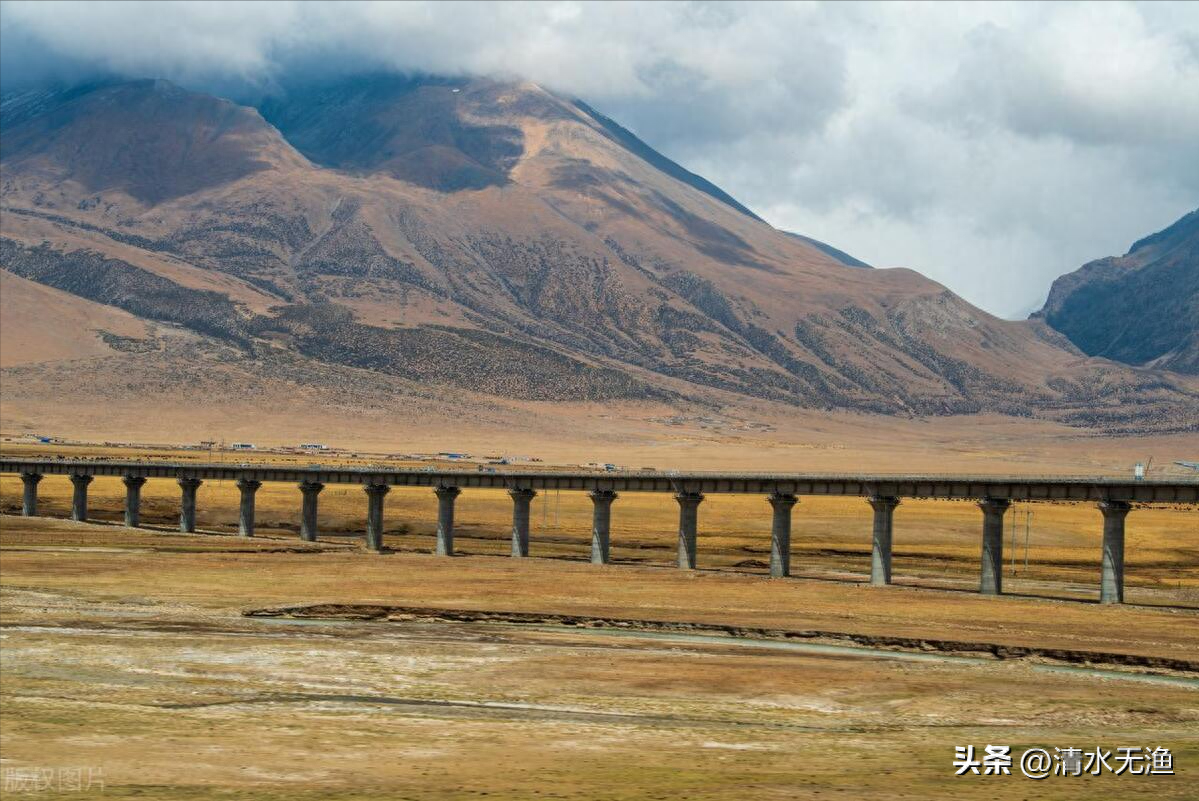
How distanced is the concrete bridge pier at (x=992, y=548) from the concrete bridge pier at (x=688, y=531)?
73.0 feet

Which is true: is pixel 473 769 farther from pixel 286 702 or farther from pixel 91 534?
pixel 91 534

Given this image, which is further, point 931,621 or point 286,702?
point 931,621

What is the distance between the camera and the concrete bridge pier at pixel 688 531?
119188mm

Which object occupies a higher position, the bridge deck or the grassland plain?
the bridge deck

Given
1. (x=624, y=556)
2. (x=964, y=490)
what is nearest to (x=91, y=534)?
(x=624, y=556)

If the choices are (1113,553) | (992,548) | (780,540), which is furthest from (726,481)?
(1113,553)

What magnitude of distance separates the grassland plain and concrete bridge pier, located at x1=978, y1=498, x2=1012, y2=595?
188cm

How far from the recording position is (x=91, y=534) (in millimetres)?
132125

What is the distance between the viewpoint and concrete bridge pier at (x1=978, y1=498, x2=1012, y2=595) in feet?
330

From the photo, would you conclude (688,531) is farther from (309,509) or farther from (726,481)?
(309,509)

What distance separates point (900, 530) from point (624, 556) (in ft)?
98.0

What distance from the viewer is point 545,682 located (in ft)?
173

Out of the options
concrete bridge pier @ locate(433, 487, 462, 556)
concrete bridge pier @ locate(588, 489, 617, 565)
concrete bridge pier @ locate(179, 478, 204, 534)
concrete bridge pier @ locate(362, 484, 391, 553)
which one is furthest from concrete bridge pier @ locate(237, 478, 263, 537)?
concrete bridge pier @ locate(588, 489, 617, 565)

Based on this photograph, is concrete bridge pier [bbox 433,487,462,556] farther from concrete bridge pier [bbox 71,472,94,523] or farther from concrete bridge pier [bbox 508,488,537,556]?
concrete bridge pier [bbox 71,472,94,523]
